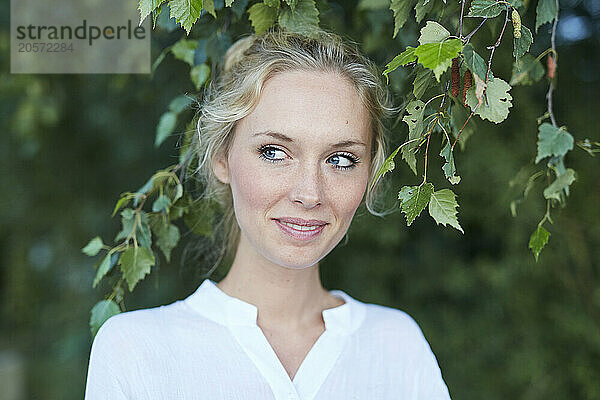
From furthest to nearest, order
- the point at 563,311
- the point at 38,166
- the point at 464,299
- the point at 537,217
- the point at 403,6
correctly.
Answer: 1. the point at 38,166
2. the point at 464,299
3. the point at 563,311
4. the point at 537,217
5. the point at 403,6

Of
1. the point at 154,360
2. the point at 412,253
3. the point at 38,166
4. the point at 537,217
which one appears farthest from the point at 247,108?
the point at 38,166

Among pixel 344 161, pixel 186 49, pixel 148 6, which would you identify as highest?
pixel 186 49

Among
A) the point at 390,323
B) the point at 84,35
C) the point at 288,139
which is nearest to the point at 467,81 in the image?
the point at 288,139

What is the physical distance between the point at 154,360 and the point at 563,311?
1.61 m

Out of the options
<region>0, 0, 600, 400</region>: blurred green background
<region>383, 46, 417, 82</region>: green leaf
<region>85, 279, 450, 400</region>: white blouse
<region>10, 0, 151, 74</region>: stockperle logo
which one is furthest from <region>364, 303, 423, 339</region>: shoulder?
<region>10, 0, 151, 74</region>: stockperle logo

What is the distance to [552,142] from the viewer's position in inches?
48.1

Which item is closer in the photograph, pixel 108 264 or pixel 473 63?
pixel 473 63

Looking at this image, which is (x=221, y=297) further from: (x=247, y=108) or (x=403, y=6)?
(x=403, y=6)

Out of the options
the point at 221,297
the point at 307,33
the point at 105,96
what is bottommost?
the point at 221,297

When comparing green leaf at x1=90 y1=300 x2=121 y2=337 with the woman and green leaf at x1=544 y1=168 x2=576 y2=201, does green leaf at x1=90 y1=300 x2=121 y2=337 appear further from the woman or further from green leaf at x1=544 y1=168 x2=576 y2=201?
green leaf at x1=544 y1=168 x2=576 y2=201

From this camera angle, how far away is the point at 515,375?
8.00ft

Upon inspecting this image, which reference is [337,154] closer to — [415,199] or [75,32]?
[415,199]

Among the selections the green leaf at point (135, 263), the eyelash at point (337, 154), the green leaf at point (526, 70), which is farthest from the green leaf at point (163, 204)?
the green leaf at point (526, 70)

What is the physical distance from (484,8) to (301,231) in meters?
0.51
